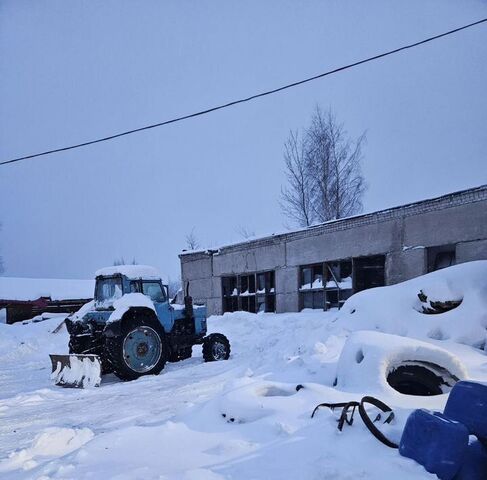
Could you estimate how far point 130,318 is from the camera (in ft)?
29.8

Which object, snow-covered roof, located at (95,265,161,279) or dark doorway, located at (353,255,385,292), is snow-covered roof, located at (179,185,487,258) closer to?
dark doorway, located at (353,255,385,292)

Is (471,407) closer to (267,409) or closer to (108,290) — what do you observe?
(267,409)

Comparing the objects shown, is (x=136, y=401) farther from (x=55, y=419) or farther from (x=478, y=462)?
(x=478, y=462)

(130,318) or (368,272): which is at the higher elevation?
(368,272)

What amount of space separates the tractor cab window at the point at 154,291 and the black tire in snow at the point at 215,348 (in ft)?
4.96

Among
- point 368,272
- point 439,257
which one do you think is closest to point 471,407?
point 439,257

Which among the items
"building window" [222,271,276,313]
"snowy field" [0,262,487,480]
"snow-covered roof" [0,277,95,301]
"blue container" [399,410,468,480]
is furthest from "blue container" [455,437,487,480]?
"snow-covered roof" [0,277,95,301]

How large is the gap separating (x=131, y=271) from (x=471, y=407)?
8388 millimetres

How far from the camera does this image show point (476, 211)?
1002 centimetres

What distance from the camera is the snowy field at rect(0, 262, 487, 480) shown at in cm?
319

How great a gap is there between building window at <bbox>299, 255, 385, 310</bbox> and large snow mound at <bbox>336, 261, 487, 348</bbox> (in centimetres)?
501

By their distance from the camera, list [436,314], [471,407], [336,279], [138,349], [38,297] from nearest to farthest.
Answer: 1. [471,407]
2. [436,314]
3. [138,349]
4. [336,279]
5. [38,297]

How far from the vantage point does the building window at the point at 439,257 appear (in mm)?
10969

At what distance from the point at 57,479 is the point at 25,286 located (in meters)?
36.3
